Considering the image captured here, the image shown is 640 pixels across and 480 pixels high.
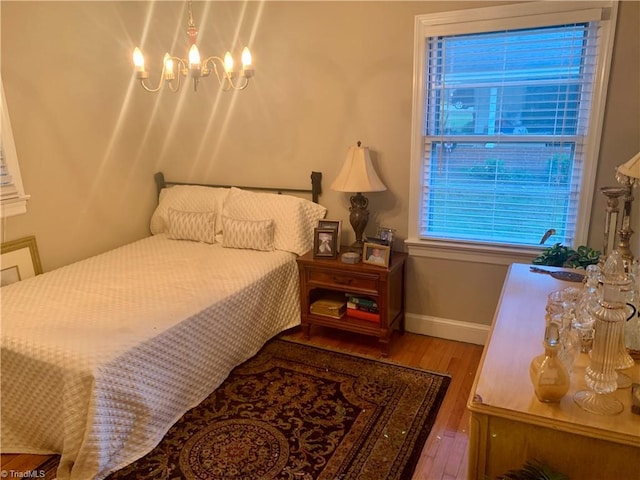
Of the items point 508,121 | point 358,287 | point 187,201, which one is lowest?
point 358,287

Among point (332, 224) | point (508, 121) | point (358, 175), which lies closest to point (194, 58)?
point (358, 175)

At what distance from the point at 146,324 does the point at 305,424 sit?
907 mm

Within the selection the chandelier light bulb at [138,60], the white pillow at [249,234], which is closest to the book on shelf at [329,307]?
the white pillow at [249,234]

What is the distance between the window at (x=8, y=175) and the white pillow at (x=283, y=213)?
1.24 m

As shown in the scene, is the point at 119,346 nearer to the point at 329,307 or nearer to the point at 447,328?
the point at 329,307

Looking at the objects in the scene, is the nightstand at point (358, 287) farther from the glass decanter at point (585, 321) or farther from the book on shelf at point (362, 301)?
the glass decanter at point (585, 321)

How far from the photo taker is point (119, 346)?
196 centimetres

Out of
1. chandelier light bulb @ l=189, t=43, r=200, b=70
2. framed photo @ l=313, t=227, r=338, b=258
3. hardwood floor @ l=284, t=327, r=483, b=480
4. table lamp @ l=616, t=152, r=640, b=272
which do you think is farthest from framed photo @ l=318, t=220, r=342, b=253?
table lamp @ l=616, t=152, r=640, b=272

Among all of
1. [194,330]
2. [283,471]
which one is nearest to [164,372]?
[194,330]

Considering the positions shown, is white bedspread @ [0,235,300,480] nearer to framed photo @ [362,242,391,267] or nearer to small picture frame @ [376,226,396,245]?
framed photo @ [362,242,391,267]

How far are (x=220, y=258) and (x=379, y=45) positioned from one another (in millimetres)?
1670

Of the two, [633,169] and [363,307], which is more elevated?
[633,169]

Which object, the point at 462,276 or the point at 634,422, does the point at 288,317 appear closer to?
the point at 462,276

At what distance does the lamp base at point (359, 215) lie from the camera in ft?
9.70
